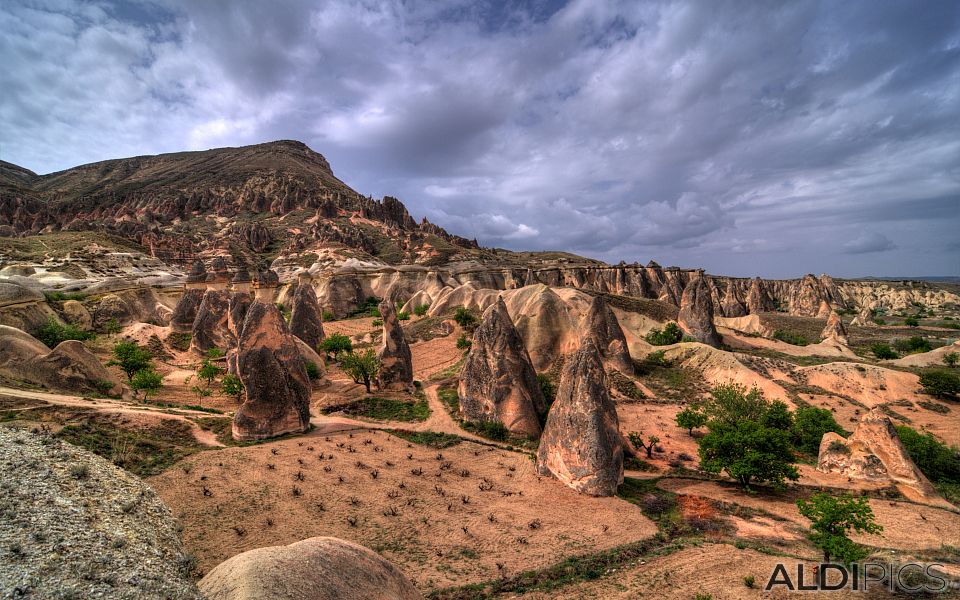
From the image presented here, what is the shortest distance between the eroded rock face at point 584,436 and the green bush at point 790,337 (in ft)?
156

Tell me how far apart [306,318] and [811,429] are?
42612mm

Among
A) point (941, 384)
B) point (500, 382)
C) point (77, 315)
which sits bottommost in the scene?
point (500, 382)

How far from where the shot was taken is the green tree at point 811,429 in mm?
25469

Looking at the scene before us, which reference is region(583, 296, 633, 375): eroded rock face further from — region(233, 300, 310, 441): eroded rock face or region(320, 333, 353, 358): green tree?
region(233, 300, 310, 441): eroded rock face

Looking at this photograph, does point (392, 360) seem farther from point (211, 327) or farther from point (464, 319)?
point (211, 327)

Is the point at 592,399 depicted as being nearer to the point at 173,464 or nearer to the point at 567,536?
the point at 567,536

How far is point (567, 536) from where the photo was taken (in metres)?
14.6

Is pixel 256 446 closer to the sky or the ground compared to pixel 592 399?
closer to the ground

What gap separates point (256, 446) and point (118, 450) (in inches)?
203

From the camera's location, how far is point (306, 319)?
4259cm

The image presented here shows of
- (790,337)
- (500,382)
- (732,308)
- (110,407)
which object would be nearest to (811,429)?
(500,382)

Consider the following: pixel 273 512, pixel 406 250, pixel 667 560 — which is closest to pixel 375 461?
pixel 273 512

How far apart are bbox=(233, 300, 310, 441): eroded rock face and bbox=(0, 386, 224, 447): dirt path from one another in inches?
54.0

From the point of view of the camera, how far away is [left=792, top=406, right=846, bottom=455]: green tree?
83.6ft
